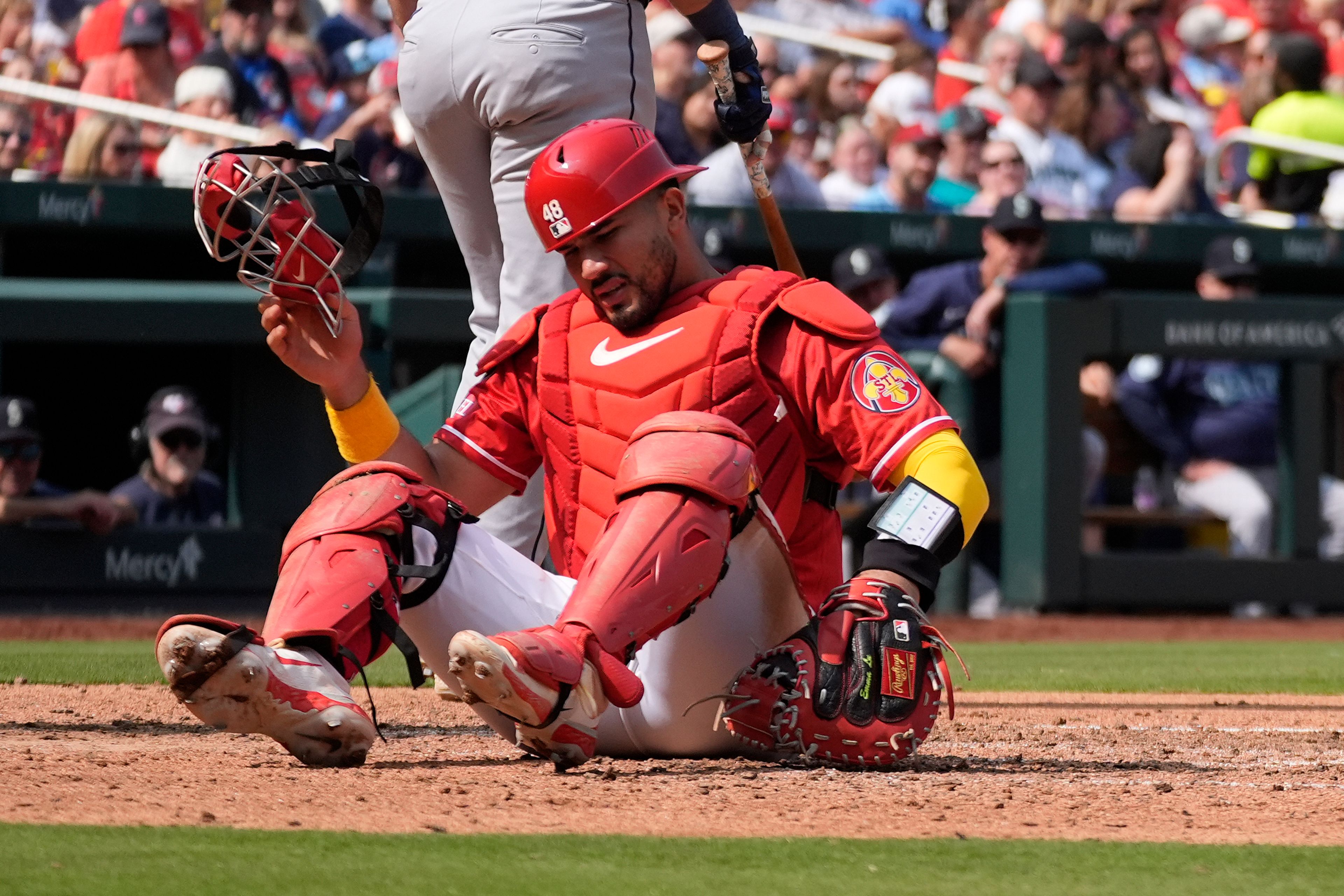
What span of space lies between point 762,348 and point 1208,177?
778cm

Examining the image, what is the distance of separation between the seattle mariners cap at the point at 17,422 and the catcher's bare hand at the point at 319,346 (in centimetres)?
379

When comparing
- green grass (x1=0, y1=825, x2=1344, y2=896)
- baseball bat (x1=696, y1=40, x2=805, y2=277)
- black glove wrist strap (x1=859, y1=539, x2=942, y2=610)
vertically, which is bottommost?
green grass (x1=0, y1=825, x2=1344, y2=896)

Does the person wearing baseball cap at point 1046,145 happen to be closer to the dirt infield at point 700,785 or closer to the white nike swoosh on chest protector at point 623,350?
the dirt infield at point 700,785

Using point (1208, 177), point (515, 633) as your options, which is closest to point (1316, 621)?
point (1208, 177)

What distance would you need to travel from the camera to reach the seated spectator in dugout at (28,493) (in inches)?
271

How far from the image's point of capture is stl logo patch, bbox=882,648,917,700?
3.03 m

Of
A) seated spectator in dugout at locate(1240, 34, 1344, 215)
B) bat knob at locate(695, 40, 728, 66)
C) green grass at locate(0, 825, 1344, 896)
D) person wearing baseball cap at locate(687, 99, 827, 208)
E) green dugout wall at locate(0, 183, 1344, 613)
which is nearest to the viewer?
green grass at locate(0, 825, 1344, 896)

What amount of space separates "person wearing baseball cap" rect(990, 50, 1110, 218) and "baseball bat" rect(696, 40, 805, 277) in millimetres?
5898

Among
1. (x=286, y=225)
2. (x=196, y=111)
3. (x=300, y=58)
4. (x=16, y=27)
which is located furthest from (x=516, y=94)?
(x=16, y=27)

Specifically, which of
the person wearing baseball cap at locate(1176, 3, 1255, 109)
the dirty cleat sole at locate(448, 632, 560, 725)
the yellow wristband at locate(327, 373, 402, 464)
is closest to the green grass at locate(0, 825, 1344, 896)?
the dirty cleat sole at locate(448, 632, 560, 725)

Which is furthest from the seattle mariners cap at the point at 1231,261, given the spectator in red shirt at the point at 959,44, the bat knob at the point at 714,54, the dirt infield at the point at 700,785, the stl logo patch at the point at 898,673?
the stl logo patch at the point at 898,673

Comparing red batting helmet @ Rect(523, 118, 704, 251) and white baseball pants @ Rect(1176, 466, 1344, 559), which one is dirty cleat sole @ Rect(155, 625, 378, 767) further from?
white baseball pants @ Rect(1176, 466, 1344, 559)

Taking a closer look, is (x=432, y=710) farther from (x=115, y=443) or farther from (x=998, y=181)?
(x=998, y=181)

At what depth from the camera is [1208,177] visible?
10.4 m
